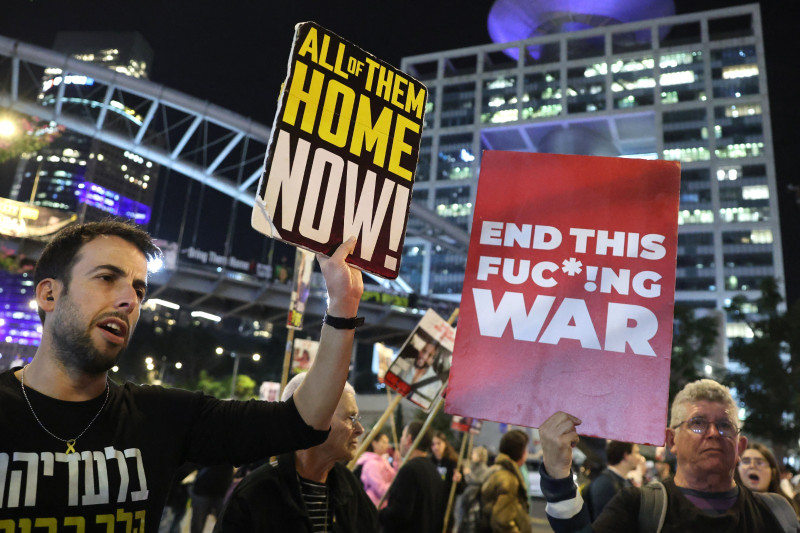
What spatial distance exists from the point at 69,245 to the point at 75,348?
39 cm

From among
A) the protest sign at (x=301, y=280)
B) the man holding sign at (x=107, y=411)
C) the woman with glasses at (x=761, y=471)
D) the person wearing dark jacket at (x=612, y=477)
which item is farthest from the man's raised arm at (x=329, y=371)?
the protest sign at (x=301, y=280)

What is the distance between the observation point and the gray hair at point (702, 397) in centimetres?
300

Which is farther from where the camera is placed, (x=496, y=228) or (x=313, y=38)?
(x=496, y=228)

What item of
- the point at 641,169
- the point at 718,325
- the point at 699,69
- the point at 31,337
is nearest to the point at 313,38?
the point at 641,169

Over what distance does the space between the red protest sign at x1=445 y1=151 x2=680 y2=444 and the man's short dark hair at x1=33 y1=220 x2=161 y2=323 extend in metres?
1.40

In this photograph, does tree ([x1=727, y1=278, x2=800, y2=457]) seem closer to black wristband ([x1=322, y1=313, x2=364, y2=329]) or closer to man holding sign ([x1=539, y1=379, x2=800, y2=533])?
man holding sign ([x1=539, y1=379, x2=800, y2=533])

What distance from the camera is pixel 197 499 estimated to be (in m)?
7.91

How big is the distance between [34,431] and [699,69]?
105930 mm

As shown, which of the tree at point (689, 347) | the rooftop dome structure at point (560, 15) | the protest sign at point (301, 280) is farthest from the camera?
the rooftop dome structure at point (560, 15)

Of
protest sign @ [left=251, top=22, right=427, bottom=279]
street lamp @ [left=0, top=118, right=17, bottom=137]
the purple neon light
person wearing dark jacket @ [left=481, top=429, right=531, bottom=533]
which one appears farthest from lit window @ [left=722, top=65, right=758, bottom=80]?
protest sign @ [left=251, top=22, right=427, bottom=279]

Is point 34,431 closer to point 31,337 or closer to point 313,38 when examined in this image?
point 313,38

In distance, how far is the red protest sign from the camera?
278 centimetres

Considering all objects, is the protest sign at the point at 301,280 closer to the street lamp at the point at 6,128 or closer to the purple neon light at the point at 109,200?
the street lamp at the point at 6,128

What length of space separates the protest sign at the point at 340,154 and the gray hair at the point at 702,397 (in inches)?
56.7
